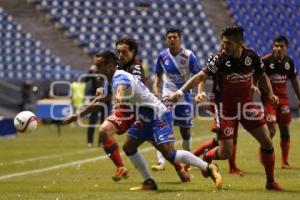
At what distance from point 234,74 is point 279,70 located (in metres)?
3.95

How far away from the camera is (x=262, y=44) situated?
34156 mm

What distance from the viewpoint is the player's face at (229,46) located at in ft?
29.0

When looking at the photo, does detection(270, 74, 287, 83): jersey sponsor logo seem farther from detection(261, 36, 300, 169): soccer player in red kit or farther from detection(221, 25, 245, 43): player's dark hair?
detection(221, 25, 245, 43): player's dark hair

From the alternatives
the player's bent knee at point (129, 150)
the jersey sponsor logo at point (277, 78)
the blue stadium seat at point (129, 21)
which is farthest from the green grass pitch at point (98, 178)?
the blue stadium seat at point (129, 21)

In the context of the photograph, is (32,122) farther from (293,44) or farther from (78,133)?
(293,44)

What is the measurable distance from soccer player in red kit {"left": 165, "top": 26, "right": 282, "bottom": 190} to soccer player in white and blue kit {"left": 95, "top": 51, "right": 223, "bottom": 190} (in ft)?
1.52

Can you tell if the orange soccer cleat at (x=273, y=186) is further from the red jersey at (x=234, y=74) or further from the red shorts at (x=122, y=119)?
the red shorts at (x=122, y=119)

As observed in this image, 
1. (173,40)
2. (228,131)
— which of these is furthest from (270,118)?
(228,131)

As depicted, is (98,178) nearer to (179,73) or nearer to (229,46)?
(179,73)

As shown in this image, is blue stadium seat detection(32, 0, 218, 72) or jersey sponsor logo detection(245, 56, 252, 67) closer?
jersey sponsor logo detection(245, 56, 252, 67)

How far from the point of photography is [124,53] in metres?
9.45

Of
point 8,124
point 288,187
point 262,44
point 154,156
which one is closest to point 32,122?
point 288,187

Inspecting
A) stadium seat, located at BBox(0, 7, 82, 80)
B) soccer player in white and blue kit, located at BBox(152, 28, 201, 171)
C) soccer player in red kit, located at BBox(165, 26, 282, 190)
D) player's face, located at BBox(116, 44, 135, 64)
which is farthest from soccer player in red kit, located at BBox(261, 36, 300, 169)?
stadium seat, located at BBox(0, 7, 82, 80)

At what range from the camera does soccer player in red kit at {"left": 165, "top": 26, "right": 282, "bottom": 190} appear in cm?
898
